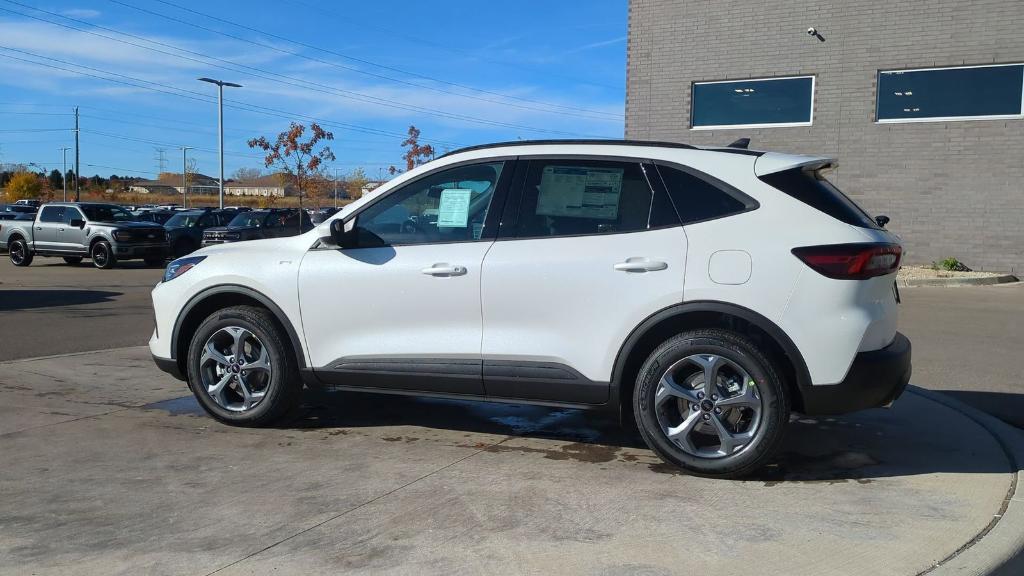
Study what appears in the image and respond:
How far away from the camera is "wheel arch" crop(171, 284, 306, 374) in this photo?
557 cm

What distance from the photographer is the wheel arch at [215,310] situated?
5.57m

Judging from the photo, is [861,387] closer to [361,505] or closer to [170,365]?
[361,505]

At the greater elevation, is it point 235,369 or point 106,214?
point 106,214

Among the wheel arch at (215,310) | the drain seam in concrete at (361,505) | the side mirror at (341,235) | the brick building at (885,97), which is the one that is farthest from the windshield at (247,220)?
the drain seam in concrete at (361,505)

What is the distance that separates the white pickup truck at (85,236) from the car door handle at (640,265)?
21180 millimetres

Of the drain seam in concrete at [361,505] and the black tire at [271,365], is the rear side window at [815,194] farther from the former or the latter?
the black tire at [271,365]

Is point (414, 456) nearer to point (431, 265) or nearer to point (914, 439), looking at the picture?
point (431, 265)

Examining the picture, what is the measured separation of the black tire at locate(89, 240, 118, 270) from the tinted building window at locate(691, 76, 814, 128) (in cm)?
1516

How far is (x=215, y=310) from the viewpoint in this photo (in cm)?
598

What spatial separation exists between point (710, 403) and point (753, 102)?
1666 cm

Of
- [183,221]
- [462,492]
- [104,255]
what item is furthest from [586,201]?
[183,221]

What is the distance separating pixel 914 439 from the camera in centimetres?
553

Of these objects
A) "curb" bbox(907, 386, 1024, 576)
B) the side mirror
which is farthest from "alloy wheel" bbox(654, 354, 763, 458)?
the side mirror

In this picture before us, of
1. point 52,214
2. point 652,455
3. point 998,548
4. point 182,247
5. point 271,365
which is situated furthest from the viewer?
point 182,247
